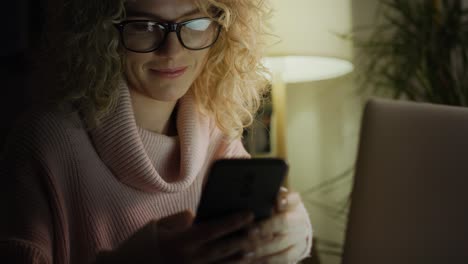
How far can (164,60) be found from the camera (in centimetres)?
107

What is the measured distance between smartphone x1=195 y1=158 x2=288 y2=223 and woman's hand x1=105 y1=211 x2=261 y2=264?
19 millimetres

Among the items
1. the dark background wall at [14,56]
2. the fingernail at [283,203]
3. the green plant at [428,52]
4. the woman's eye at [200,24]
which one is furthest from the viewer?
the green plant at [428,52]

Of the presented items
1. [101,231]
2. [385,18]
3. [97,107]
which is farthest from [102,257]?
[385,18]

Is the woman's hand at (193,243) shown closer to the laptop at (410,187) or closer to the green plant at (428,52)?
the laptop at (410,187)

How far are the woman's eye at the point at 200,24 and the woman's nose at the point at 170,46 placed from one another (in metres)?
0.04

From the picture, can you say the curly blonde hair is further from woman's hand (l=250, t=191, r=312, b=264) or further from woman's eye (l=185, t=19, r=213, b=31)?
woman's hand (l=250, t=191, r=312, b=264)

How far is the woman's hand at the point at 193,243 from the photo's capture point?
0.72m

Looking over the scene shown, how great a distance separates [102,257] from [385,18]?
183cm

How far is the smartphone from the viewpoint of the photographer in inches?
28.1

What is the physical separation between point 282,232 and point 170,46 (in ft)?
1.55

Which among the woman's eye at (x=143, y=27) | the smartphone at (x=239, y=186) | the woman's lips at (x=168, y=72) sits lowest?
the smartphone at (x=239, y=186)

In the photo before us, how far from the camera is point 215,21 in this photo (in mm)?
1149

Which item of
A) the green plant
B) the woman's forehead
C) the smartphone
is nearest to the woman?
the woman's forehead

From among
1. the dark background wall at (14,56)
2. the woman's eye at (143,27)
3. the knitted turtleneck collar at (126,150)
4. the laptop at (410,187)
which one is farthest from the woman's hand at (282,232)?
the dark background wall at (14,56)
